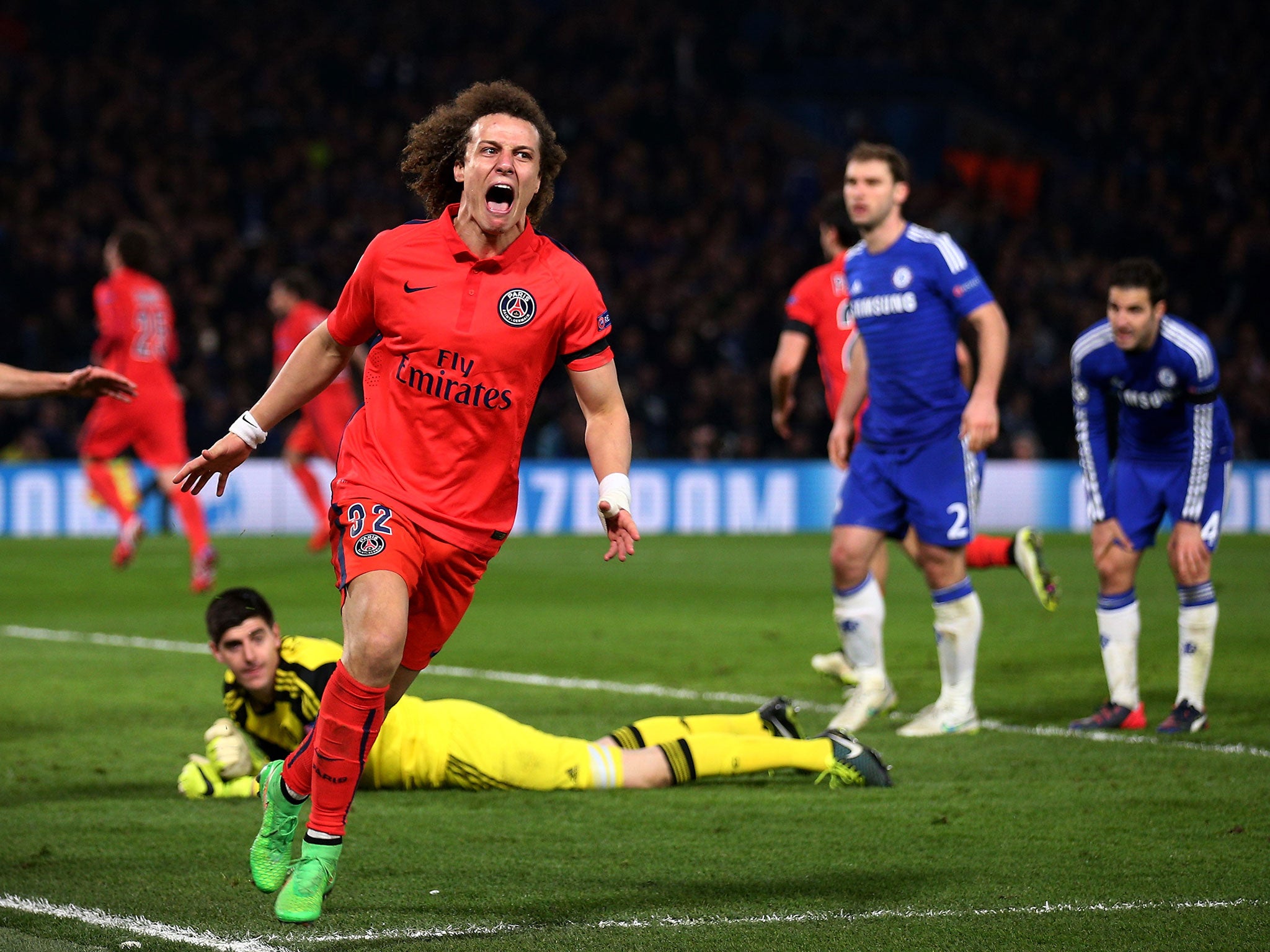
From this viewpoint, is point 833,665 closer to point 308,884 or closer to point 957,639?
point 957,639

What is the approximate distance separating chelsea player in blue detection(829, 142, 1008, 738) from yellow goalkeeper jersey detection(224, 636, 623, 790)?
140 centimetres

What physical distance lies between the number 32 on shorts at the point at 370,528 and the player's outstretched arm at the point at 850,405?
364 centimetres

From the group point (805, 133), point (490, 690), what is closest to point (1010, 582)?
point (490, 690)

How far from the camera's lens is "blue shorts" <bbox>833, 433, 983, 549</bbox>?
7.04 metres

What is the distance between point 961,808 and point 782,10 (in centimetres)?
2845

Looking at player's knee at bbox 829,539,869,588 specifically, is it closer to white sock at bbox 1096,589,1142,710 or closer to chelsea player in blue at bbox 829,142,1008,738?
chelsea player in blue at bbox 829,142,1008,738

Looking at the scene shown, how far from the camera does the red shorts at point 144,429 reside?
13539 millimetres

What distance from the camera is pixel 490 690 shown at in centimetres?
855

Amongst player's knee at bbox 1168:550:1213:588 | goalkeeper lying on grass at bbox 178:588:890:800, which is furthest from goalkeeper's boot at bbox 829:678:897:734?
player's knee at bbox 1168:550:1213:588

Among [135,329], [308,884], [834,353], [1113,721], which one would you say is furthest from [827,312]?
[135,329]

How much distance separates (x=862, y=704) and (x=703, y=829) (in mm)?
1917

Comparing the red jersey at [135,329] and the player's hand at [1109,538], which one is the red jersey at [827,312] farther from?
the red jersey at [135,329]

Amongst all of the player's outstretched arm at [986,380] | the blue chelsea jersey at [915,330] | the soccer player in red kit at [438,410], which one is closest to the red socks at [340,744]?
the soccer player in red kit at [438,410]

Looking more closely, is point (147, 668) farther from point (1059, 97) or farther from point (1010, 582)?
point (1059, 97)
